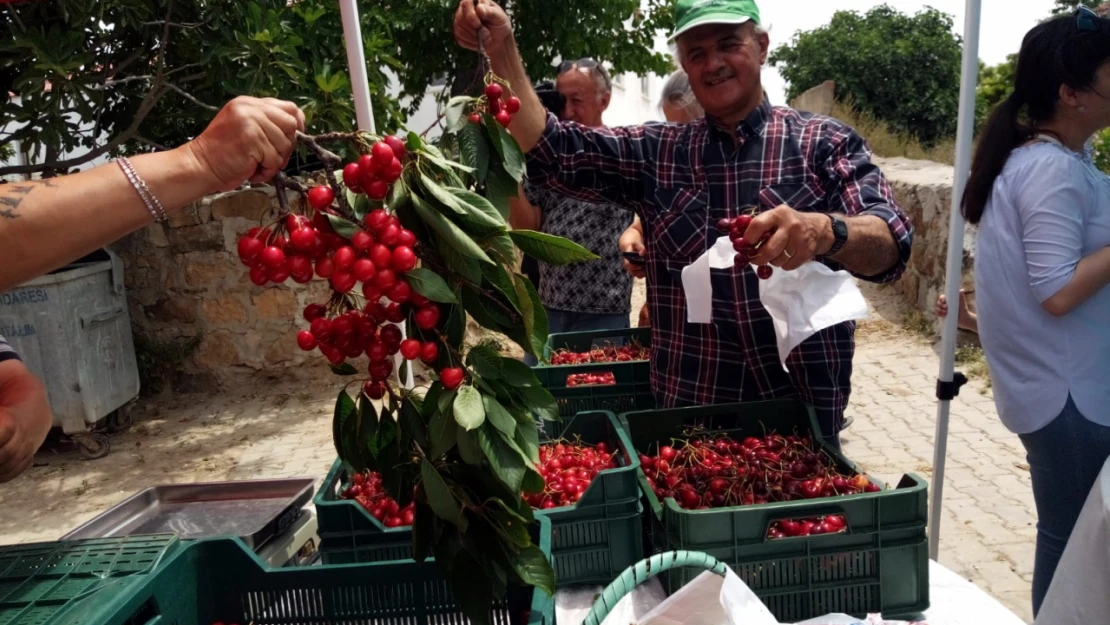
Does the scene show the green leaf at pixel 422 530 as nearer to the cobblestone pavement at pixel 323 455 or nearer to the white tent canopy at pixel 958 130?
the white tent canopy at pixel 958 130

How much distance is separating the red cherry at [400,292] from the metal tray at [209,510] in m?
1.30

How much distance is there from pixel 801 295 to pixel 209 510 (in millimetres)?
1850

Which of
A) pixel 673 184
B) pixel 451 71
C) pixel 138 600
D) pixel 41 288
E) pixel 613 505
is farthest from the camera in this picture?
pixel 451 71

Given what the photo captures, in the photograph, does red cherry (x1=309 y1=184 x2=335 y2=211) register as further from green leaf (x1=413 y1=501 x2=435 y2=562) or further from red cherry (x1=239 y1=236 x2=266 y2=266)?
green leaf (x1=413 y1=501 x2=435 y2=562)

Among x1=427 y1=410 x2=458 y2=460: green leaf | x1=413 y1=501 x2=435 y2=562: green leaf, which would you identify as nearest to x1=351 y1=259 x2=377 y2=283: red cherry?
x1=427 y1=410 x2=458 y2=460: green leaf

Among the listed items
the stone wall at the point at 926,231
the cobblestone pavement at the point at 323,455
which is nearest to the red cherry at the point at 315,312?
the cobblestone pavement at the point at 323,455

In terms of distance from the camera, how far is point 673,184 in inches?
87.0

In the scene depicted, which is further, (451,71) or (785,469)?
(451,71)

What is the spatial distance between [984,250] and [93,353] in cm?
543

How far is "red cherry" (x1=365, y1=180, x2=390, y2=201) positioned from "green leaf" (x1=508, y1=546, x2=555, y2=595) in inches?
23.4

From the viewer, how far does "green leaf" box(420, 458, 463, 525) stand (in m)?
1.16

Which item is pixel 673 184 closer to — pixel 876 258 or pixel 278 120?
pixel 876 258

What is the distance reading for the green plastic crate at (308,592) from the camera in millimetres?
1469

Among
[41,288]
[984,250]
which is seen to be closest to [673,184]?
[984,250]
